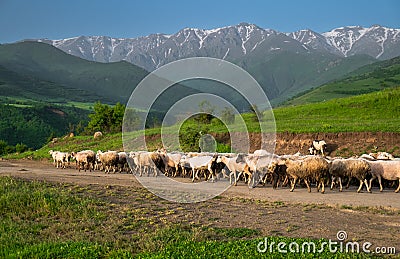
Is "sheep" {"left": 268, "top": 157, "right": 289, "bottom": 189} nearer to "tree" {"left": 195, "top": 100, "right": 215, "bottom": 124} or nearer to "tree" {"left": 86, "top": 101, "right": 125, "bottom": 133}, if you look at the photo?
"tree" {"left": 195, "top": 100, "right": 215, "bottom": 124}

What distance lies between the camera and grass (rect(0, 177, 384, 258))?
9664 millimetres

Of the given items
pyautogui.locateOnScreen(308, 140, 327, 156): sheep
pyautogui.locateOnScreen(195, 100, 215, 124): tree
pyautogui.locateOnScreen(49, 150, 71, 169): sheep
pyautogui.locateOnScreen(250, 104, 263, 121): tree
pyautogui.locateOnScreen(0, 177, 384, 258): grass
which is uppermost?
pyautogui.locateOnScreen(250, 104, 263, 121): tree

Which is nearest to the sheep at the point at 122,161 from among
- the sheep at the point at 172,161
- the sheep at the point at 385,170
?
the sheep at the point at 172,161

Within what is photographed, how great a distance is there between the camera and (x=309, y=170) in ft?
63.5

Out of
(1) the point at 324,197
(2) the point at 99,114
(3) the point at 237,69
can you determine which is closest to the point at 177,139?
(3) the point at 237,69

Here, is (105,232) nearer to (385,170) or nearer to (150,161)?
(385,170)

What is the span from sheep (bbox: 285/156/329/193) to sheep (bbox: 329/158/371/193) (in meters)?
0.58

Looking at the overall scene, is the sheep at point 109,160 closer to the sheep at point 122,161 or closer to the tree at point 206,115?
the sheep at point 122,161

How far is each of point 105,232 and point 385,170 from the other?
14.7 m

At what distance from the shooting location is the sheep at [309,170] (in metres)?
19.3

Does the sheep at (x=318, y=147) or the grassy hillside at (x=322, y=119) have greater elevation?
the grassy hillside at (x=322, y=119)

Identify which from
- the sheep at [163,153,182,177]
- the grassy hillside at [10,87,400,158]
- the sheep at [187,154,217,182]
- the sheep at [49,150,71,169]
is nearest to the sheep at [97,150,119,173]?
the sheep at [163,153,182,177]

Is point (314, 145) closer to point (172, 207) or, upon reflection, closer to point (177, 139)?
point (177, 139)

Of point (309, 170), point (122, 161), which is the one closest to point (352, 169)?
point (309, 170)
